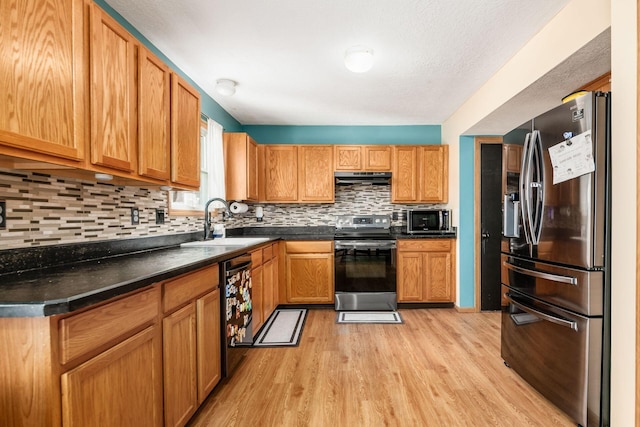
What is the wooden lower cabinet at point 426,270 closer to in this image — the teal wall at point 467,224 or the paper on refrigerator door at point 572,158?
the teal wall at point 467,224

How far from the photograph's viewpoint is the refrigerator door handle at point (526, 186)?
1.96 m

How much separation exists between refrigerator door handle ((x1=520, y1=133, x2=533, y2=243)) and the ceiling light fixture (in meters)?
1.20

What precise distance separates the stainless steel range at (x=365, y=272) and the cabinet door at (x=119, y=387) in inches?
99.2

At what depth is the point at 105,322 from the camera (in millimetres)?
1048

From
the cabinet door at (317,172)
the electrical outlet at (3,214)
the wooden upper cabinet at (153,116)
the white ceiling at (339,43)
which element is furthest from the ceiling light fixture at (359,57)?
the electrical outlet at (3,214)

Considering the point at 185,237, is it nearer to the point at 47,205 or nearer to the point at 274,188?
the point at 47,205

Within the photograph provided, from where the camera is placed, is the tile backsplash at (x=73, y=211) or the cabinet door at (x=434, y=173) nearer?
the tile backsplash at (x=73, y=211)

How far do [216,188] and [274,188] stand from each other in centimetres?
90

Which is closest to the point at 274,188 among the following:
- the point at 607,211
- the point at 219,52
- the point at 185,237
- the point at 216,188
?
the point at 216,188

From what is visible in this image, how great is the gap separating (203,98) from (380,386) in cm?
298

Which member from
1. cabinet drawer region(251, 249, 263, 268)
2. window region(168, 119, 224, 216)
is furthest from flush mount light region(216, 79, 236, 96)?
cabinet drawer region(251, 249, 263, 268)

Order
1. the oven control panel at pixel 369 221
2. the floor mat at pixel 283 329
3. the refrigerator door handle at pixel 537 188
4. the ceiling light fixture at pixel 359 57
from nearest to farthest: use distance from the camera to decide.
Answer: the refrigerator door handle at pixel 537 188, the ceiling light fixture at pixel 359 57, the floor mat at pixel 283 329, the oven control panel at pixel 369 221

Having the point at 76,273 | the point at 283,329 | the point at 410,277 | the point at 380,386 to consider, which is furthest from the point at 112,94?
the point at 410,277

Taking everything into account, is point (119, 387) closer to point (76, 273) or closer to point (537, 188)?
point (76, 273)
